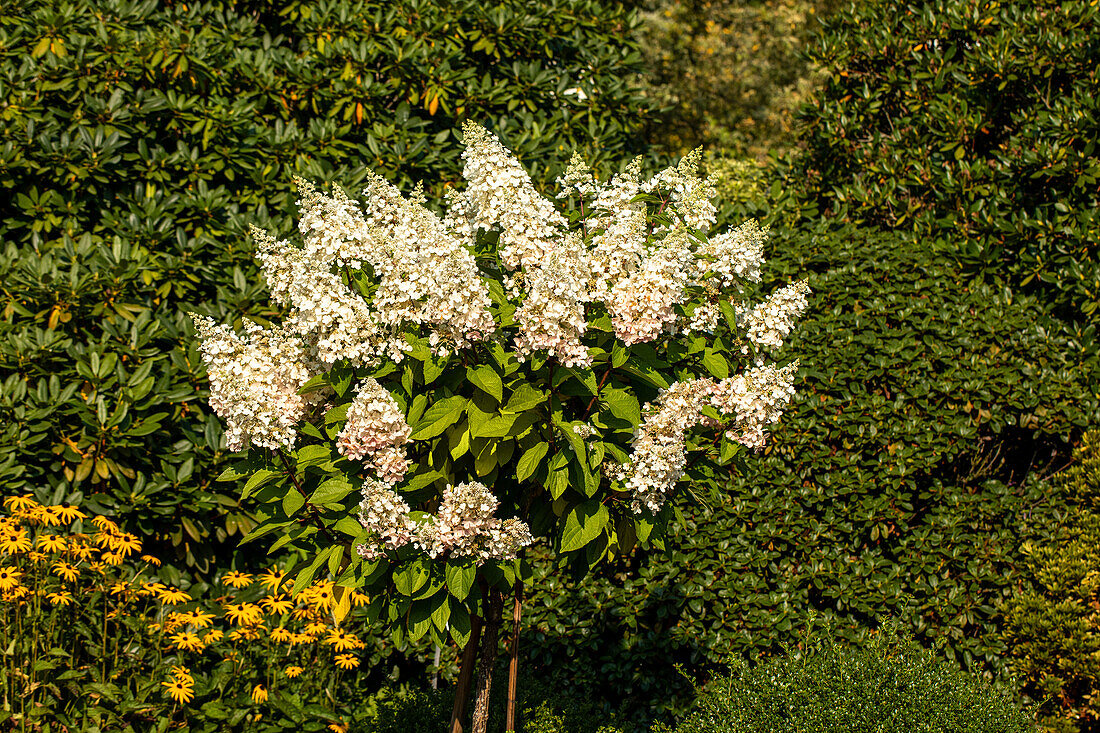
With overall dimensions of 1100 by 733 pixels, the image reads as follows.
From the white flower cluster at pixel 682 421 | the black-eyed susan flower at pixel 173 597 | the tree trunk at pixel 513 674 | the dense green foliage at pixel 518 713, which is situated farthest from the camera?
the black-eyed susan flower at pixel 173 597

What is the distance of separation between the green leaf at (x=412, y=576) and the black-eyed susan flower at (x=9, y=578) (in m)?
2.24

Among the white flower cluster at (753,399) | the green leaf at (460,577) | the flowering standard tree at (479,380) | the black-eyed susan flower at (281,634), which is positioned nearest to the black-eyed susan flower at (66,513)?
the black-eyed susan flower at (281,634)

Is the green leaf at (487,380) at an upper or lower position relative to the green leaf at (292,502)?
upper

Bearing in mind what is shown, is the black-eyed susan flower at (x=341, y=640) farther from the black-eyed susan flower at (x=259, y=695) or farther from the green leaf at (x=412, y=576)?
the green leaf at (x=412, y=576)

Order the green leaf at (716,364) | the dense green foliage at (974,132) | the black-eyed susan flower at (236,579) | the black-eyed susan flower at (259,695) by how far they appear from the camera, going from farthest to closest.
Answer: the dense green foliage at (974,132), the black-eyed susan flower at (236,579), the black-eyed susan flower at (259,695), the green leaf at (716,364)

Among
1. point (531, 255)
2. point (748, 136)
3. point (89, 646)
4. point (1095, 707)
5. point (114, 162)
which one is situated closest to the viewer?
point (531, 255)

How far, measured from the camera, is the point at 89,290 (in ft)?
16.7

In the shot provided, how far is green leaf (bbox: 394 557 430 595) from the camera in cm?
304

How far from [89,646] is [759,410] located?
11.7ft

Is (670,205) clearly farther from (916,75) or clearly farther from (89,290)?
(916,75)

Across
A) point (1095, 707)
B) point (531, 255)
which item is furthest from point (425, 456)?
point (1095, 707)

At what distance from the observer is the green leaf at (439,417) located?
2.96m

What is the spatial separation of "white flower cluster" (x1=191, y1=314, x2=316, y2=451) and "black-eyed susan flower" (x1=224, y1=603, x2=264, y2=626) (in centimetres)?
193

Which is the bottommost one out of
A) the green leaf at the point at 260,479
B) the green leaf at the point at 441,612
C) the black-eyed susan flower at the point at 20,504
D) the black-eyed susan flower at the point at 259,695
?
the black-eyed susan flower at the point at 259,695
